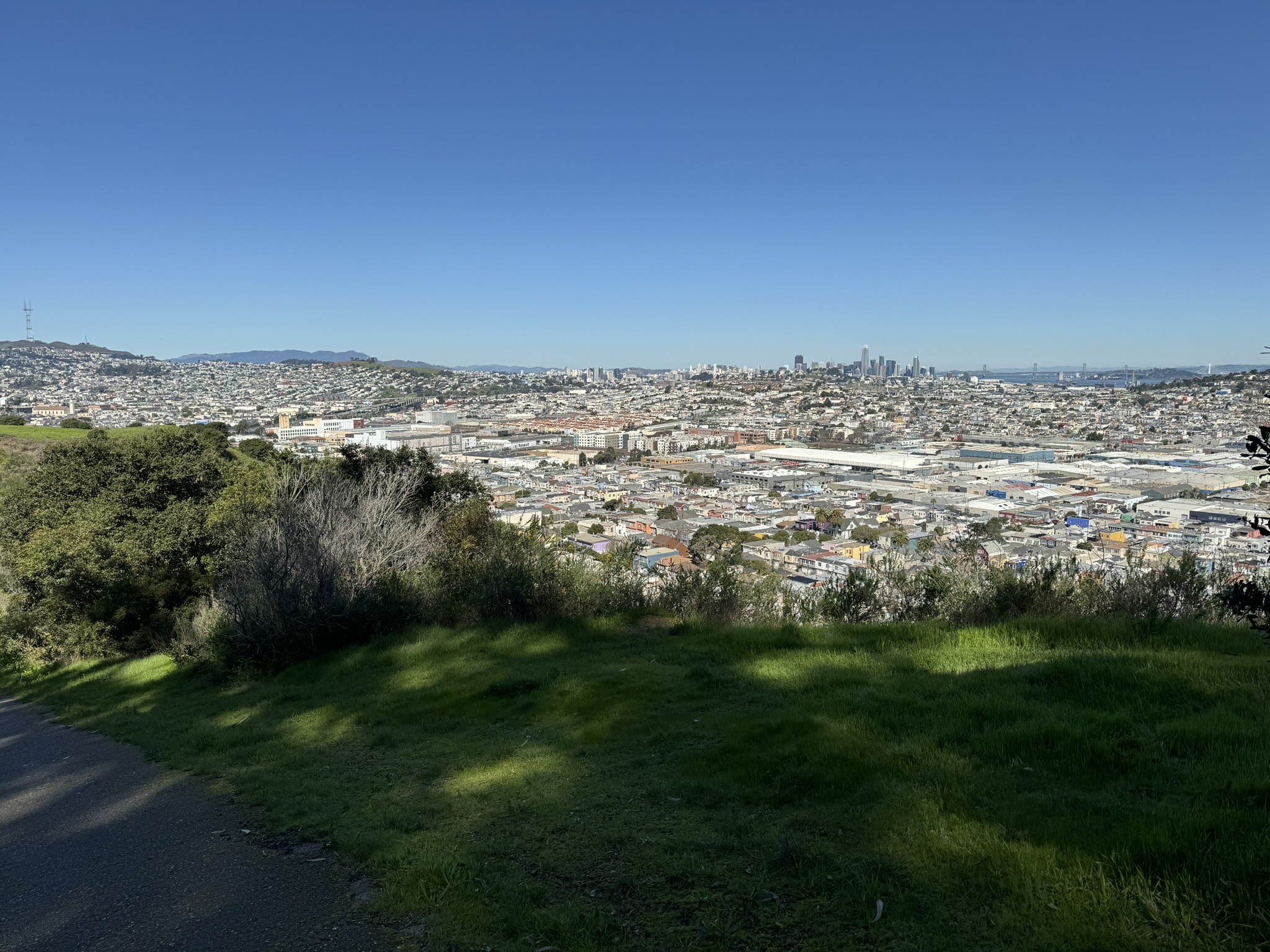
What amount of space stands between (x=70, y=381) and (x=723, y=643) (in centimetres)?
14809

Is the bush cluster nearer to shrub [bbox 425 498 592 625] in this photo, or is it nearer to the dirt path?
shrub [bbox 425 498 592 625]

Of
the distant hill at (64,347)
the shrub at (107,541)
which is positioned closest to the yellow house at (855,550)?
the shrub at (107,541)

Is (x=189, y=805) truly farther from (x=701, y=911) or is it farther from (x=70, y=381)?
(x=70, y=381)

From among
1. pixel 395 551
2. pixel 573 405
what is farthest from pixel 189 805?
pixel 573 405

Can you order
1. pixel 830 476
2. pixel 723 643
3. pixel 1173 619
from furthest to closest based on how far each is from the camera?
pixel 830 476 < pixel 723 643 < pixel 1173 619

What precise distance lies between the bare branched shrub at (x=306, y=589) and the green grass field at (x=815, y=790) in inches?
99.3

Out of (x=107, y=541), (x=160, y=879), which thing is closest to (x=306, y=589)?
(x=160, y=879)

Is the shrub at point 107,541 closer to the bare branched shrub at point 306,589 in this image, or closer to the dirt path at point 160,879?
the bare branched shrub at point 306,589

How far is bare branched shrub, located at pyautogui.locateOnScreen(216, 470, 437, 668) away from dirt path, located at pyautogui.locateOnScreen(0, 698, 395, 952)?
3.79 m

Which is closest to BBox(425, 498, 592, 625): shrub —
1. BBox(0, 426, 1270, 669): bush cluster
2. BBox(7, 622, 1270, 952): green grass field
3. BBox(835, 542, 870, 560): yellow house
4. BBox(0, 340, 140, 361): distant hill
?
BBox(0, 426, 1270, 669): bush cluster

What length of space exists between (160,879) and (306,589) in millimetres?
6364

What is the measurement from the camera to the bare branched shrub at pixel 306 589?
1007cm

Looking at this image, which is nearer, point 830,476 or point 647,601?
point 647,601

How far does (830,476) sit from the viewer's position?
111ft
